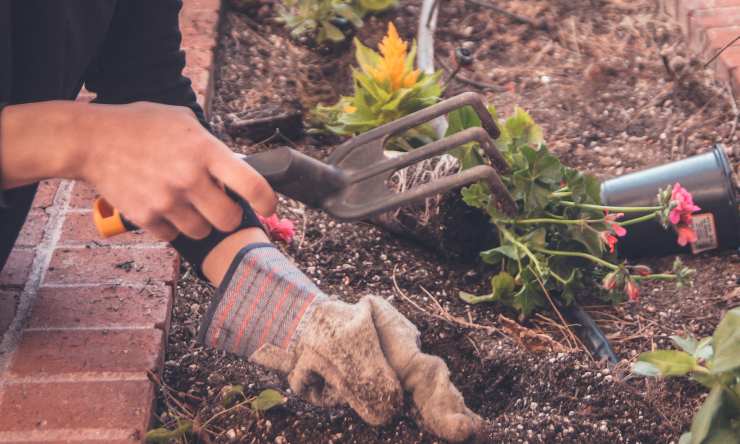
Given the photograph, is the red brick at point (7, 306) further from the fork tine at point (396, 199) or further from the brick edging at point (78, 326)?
the fork tine at point (396, 199)

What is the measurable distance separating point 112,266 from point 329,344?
21.4 inches

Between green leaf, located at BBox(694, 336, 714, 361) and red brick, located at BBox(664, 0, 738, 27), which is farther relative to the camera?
red brick, located at BBox(664, 0, 738, 27)

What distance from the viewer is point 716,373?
1.10m

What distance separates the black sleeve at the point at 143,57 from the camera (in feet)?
4.76

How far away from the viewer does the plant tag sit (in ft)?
5.63

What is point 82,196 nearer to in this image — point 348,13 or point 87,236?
point 87,236

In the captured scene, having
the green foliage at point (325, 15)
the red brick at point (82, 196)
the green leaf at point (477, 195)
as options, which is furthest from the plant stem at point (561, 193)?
the green foliage at point (325, 15)

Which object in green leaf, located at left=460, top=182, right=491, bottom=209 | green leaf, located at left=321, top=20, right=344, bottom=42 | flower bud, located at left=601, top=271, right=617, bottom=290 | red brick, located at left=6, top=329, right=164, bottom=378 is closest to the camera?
red brick, located at left=6, top=329, right=164, bottom=378

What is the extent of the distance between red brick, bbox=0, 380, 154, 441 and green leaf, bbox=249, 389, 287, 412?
0.52 ft

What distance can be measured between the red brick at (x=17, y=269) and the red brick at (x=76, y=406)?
25 cm

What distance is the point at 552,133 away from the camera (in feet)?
6.98

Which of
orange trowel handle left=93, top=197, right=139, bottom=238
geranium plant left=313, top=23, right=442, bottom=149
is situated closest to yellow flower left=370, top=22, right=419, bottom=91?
geranium plant left=313, top=23, right=442, bottom=149

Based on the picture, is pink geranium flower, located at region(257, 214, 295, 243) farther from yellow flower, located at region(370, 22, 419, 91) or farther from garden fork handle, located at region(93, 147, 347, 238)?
garden fork handle, located at region(93, 147, 347, 238)

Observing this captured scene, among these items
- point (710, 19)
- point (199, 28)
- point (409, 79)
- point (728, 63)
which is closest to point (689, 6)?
point (710, 19)
